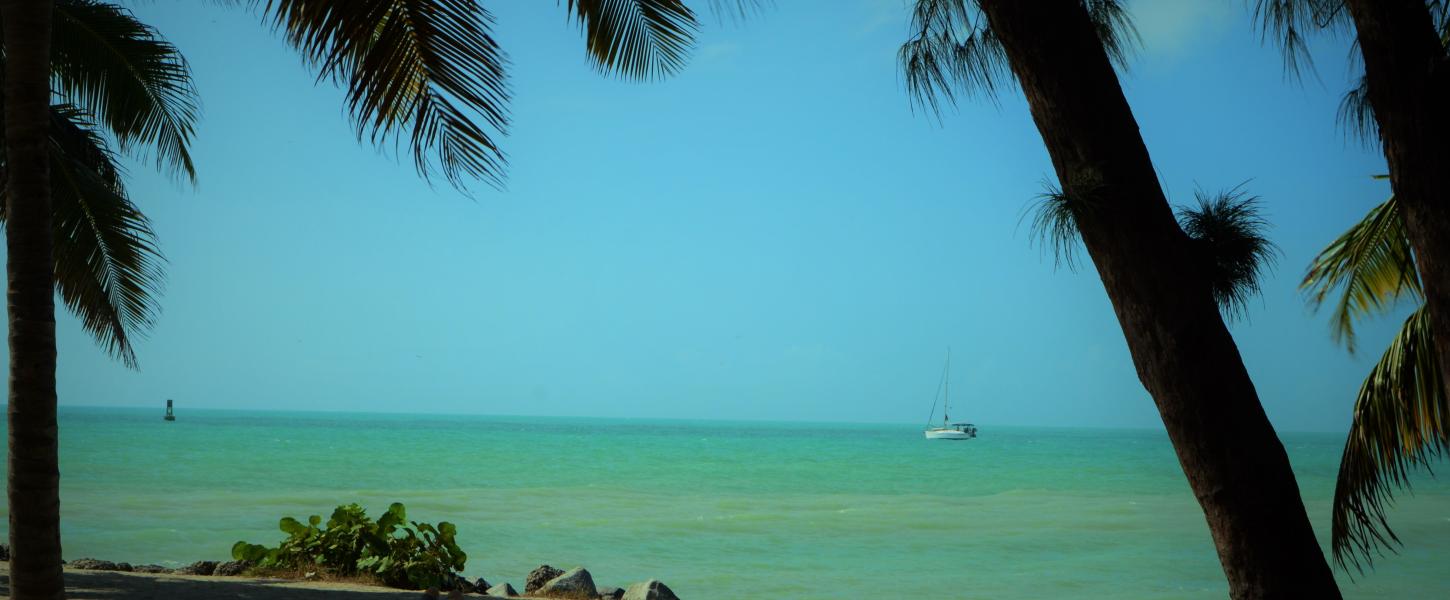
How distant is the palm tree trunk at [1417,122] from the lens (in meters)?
2.92

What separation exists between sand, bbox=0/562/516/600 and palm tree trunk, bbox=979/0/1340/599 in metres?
6.74

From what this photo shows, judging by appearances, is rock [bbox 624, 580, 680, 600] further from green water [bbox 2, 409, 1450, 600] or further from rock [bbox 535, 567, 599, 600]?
green water [bbox 2, 409, 1450, 600]

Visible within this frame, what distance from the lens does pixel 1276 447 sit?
289 cm

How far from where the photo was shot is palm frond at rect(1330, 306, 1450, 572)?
5.75 meters

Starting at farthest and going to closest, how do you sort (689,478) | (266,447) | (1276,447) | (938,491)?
(266,447) → (689,478) → (938,491) → (1276,447)

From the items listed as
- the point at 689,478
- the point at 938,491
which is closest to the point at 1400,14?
the point at 938,491

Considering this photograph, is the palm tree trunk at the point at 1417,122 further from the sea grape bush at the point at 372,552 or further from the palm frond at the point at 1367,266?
the sea grape bush at the point at 372,552

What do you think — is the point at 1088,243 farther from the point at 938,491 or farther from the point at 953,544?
the point at 938,491

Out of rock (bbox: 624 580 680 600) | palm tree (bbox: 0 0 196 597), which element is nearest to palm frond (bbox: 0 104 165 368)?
palm tree (bbox: 0 0 196 597)

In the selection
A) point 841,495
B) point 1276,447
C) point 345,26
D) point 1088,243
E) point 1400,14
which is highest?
point 345,26

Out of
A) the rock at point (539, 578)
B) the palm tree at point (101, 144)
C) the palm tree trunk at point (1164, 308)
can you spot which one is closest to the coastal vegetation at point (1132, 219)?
the palm tree trunk at point (1164, 308)

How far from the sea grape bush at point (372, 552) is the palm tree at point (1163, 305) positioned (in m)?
7.60

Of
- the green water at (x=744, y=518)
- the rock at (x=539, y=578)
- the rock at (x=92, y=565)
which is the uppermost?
the rock at (x=92, y=565)

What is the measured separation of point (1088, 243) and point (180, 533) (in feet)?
69.0
